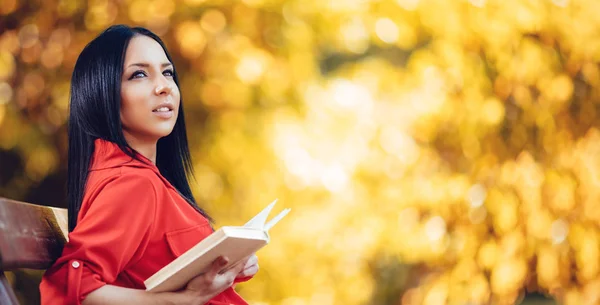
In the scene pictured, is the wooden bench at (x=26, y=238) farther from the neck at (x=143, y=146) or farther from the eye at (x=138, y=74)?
A: the eye at (x=138, y=74)

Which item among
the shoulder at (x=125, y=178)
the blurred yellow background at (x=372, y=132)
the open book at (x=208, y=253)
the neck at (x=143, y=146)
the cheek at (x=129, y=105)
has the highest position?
the cheek at (x=129, y=105)

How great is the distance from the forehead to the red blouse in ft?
0.56

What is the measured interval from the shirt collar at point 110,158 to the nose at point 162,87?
13 centimetres

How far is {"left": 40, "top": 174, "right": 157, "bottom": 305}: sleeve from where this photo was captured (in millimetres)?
1429

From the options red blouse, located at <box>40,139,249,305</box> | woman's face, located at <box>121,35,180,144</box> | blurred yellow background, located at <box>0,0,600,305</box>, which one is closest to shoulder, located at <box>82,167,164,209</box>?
red blouse, located at <box>40,139,249,305</box>

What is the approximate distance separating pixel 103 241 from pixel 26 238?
137 mm

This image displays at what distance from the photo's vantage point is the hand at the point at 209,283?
146 centimetres

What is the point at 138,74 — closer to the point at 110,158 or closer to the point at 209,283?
the point at 110,158

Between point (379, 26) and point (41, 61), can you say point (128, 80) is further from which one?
point (379, 26)

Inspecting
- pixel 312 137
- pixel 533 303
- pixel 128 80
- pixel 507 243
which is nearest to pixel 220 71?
pixel 312 137

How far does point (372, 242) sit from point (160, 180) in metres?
2.65

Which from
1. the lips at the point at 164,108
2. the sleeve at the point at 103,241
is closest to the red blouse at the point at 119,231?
the sleeve at the point at 103,241

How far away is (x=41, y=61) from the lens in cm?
354

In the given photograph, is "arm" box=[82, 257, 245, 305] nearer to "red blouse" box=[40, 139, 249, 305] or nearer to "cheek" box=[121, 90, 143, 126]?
"red blouse" box=[40, 139, 249, 305]
